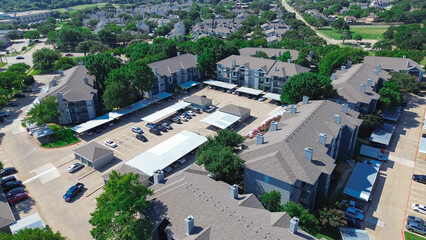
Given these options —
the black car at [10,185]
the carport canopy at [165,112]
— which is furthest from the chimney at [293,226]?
the black car at [10,185]

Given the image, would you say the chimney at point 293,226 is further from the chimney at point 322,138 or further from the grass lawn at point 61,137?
the grass lawn at point 61,137

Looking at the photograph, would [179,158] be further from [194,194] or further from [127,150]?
[194,194]

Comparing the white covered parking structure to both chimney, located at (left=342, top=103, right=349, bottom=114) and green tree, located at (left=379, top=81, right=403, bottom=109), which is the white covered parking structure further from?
green tree, located at (left=379, top=81, right=403, bottom=109)

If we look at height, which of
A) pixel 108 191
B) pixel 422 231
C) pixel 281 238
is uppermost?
pixel 108 191

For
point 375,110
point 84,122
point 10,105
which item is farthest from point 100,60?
point 375,110

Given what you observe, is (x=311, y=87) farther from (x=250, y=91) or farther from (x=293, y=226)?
(x=293, y=226)

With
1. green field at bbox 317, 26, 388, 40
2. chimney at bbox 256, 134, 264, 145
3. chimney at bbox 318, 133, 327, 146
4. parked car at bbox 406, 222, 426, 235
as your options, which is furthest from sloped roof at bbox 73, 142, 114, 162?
green field at bbox 317, 26, 388, 40
